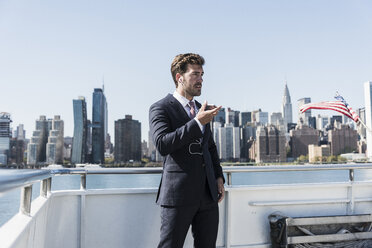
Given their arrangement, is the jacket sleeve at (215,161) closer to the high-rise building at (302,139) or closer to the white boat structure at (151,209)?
the white boat structure at (151,209)

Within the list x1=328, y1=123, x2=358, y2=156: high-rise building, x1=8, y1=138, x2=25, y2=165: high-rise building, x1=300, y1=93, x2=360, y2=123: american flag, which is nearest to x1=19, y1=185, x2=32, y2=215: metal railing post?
x1=300, y1=93, x2=360, y2=123: american flag

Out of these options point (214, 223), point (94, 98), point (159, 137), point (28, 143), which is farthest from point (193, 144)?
point (94, 98)

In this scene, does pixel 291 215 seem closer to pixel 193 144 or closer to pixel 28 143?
pixel 193 144

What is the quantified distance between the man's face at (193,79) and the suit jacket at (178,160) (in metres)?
0.10

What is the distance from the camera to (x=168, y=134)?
159cm

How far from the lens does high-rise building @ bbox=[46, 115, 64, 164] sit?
197 ft

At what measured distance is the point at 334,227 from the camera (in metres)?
2.84

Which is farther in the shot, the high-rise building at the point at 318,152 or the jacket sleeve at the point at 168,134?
the high-rise building at the point at 318,152

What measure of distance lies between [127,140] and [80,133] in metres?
11.1

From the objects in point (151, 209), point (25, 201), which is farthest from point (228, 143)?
point (25, 201)

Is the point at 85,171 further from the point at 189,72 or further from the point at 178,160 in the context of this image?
the point at 189,72

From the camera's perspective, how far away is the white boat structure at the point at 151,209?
2.21 m

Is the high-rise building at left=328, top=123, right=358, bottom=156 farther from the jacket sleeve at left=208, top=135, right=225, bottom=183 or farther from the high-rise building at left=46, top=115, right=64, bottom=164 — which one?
the jacket sleeve at left=208, top=135, right=225, bottom=183

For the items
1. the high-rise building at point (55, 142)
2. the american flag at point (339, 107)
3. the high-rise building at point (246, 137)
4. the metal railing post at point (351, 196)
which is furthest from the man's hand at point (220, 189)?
the high-rise building at point (246, 137)
